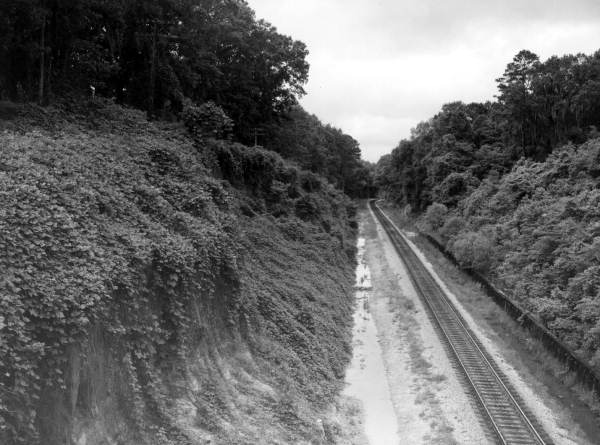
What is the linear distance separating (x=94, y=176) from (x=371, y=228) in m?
57.8

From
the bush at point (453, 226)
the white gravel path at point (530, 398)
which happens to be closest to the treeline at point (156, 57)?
the white gravel path at point (530, 398)

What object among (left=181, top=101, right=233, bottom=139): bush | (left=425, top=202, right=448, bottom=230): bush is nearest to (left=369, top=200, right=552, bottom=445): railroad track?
(left=181, top=101, right=233, bottom=139): bush

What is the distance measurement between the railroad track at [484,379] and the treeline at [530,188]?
4.01m

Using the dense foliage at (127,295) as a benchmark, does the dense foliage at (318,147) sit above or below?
above

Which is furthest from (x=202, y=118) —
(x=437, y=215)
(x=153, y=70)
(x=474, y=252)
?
(x=437, y=215)

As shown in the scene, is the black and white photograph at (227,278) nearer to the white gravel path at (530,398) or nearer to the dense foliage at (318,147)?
the white gravel path at (530,398)

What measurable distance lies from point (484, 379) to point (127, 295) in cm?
1582

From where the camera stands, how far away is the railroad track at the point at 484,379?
16.5 metres

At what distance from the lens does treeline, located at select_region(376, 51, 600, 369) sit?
83.8 ft

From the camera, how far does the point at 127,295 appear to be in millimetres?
11898

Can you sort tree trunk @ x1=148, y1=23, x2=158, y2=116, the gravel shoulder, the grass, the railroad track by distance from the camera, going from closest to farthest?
the railroad track → the gravel shoulder → the grass → tree trunk @ x1=148, y1=23, x2=158, y2=116

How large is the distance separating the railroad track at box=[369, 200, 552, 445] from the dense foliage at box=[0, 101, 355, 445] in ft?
18.9

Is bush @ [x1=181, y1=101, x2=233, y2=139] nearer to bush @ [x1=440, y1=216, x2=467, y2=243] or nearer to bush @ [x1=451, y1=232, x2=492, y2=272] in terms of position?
bush @ [x1=451, y1=232, x2=492, y2=272]

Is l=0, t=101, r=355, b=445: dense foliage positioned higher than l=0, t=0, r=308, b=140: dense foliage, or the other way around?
l=0, t=0, r=308, b=140: dense foliage
